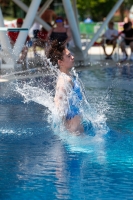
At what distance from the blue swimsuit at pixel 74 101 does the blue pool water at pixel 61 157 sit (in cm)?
28

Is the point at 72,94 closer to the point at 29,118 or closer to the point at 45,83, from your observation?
the point at 29,118

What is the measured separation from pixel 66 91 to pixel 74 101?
0.17m

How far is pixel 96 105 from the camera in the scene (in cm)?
899

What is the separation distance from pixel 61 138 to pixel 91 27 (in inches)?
819

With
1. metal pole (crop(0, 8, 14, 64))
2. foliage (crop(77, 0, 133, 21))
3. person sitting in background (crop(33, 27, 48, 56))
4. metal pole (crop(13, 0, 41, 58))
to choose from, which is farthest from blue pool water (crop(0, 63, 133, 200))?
foliage (crop(77, 0, 133, 21))

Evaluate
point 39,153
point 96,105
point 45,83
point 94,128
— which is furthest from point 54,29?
point 39,153

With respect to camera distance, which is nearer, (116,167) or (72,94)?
(116,167)

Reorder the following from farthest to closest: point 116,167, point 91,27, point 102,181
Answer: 1. point 91,27
2. point 116,167
3. point 102,181

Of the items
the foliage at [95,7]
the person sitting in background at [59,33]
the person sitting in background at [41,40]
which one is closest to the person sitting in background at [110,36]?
the person sitting in background at [41,40]

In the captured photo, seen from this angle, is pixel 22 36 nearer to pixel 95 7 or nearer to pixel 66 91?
pixel 66 91

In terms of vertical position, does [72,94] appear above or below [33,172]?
above

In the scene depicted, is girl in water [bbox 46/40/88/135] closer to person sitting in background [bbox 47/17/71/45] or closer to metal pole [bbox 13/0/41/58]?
metal pole [bbox 13/0/41/58]

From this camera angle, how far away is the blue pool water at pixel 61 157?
16.4 ft

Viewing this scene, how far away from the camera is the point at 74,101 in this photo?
6.70 metres
